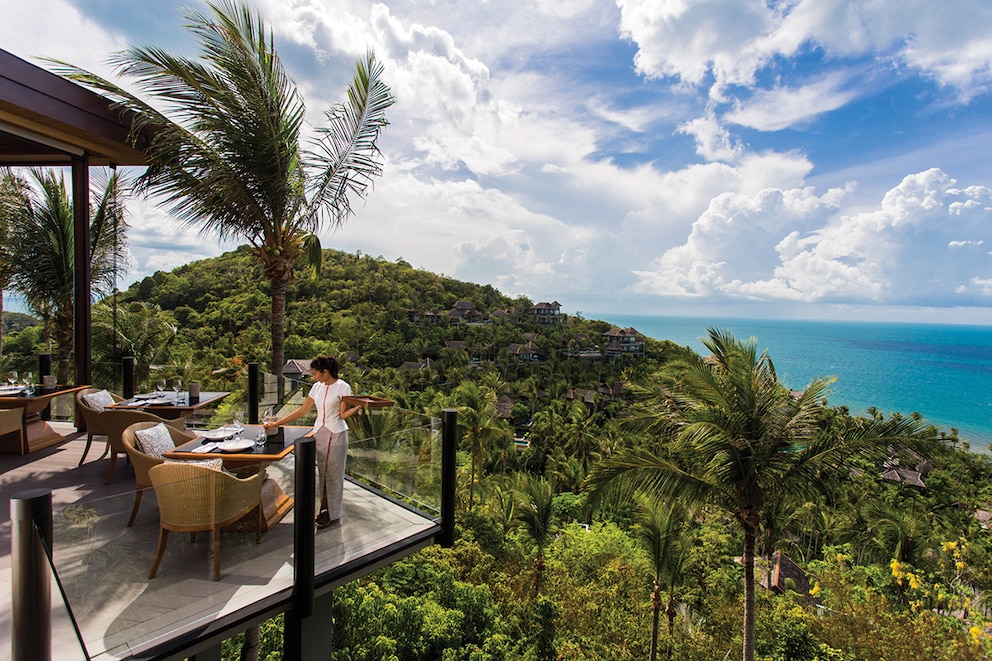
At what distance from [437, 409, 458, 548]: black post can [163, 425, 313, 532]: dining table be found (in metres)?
1.37

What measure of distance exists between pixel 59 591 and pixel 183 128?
245 inches

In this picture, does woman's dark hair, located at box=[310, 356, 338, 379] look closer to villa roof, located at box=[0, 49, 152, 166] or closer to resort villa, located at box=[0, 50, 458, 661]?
resort villa, located at box=[0, 50, 458, 661]

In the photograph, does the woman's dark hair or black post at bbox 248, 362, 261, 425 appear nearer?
the woman's dark hair

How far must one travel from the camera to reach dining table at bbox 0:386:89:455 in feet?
18.4

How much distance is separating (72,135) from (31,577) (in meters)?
6.51

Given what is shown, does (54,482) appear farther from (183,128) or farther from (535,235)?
(535,235)

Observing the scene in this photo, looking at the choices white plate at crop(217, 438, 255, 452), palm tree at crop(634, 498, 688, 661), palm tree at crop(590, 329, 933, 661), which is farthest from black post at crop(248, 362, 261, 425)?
palm tree at crop(634, 498, 688, 661)

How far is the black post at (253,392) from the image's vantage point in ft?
24.2

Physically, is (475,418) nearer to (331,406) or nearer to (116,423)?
(116,423)

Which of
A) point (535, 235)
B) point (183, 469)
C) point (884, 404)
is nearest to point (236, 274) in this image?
point (535, 235)

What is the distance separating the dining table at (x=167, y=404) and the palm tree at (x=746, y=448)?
6.25 metres

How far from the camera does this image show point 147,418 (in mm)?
5082

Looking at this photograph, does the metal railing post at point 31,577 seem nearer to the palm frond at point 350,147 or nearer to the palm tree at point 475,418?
the palm frond at point 350,147

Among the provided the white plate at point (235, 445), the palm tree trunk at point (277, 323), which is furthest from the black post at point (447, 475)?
the palm tree trunk at point (277, 323)
